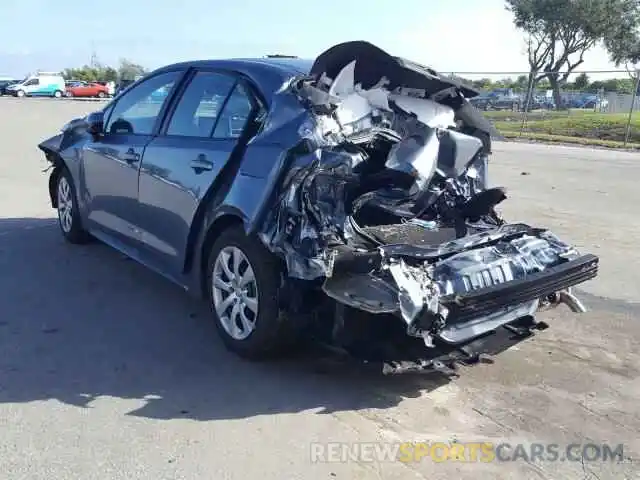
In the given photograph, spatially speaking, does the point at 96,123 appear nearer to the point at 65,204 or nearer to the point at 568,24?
the point at 65,204

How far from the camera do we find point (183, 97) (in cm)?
520

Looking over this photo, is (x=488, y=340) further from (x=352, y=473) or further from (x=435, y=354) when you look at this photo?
(x=352, y=473)

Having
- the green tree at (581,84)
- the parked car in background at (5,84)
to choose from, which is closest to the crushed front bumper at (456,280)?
the green tree at (581,84)

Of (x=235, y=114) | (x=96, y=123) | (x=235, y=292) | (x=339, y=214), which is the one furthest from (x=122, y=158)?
(x=339, y=214)

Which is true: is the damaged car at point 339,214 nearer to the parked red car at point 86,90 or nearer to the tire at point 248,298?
the tire at point 248,298

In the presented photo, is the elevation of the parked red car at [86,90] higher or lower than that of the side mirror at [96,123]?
lower

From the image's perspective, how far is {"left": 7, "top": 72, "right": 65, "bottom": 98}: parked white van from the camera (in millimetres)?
51250

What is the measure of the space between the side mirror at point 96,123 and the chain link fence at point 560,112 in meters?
18.5

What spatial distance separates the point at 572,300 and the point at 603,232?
159 inches

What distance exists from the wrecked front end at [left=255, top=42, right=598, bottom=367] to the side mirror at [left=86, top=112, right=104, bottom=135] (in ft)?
7.84

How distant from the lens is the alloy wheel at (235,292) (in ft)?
14.0

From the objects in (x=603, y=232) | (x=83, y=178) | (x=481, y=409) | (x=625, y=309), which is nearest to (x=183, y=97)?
(x=83, y=178)

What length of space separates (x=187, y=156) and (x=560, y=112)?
1013 inches

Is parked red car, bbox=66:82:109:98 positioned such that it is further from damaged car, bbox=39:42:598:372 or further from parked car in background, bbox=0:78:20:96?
damaged car, bbox=39:42:598:372
